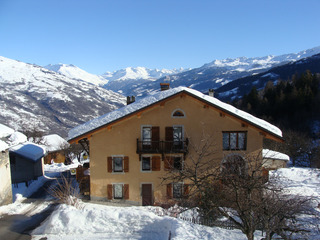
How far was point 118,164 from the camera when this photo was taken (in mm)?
20594

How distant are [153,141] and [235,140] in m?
6.50

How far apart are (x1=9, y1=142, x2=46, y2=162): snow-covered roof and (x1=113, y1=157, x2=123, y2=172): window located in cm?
1156

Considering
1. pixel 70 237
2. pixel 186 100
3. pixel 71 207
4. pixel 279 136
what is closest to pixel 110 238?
pixel 70 237

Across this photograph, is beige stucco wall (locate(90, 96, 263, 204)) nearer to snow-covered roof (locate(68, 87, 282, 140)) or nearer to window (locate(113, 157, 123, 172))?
window (locate(113, 157, 123, 172))

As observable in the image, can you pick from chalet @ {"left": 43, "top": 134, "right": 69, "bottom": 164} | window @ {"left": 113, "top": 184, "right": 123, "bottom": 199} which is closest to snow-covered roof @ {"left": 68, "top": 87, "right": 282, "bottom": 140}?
window @ {"left": 113, "top": 184, "right": 123, "bottom": 199}

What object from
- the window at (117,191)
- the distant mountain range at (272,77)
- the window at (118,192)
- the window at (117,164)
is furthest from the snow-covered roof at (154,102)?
the distant mountain range at (272,77)

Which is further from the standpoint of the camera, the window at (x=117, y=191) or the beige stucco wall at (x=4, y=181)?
the window at (x=117, y=191)

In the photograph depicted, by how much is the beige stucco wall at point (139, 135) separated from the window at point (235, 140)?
33 cm

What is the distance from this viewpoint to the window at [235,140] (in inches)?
794

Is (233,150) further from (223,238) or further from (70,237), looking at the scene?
(70,237)

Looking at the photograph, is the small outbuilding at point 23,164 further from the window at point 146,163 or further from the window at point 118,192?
the window at point 146,163

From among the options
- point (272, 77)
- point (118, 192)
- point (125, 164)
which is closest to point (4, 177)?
point (118, 192)

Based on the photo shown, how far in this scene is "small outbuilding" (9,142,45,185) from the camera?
26.6 m

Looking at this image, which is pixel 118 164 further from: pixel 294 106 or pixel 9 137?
pixel 294 106
